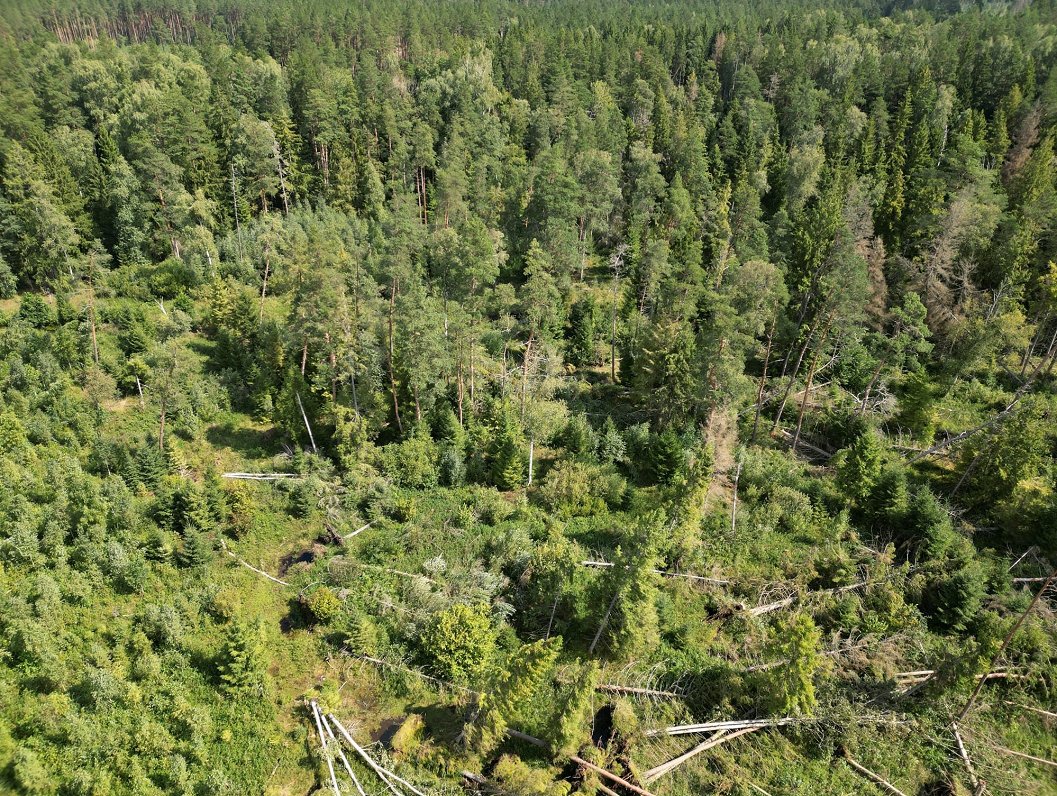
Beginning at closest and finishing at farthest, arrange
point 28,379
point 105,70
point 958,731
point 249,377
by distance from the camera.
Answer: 1. point 958,731
2. point 28,379
3. point 249,377
4. point 105,70

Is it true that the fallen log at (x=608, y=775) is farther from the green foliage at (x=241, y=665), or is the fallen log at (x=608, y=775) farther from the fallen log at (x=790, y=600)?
the green foliage at (x=241, y=665)

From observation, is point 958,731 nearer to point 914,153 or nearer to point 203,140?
point 914,153

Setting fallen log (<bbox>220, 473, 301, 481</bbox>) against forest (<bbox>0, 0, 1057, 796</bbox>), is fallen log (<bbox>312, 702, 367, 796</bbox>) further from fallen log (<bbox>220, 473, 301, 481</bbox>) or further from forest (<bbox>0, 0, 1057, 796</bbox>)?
fallen log (<bbox>220, 473, 301, 481</bbox>)

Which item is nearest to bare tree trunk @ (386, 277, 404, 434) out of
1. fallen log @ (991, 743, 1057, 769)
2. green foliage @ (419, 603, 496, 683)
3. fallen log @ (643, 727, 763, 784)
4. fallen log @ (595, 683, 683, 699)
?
green foliage @ (419, 603, 496, 683)

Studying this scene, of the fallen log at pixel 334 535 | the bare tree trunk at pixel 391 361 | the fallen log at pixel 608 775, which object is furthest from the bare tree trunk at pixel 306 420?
the fallen log at pixel 608 775

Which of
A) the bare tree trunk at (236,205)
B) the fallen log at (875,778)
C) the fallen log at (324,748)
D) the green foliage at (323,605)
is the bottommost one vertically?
the fallen log at (875,778)

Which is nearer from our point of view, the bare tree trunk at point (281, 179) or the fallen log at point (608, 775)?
the fallen log at point (608, 775)

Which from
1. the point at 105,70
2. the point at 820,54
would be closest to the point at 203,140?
the point at 105,70
